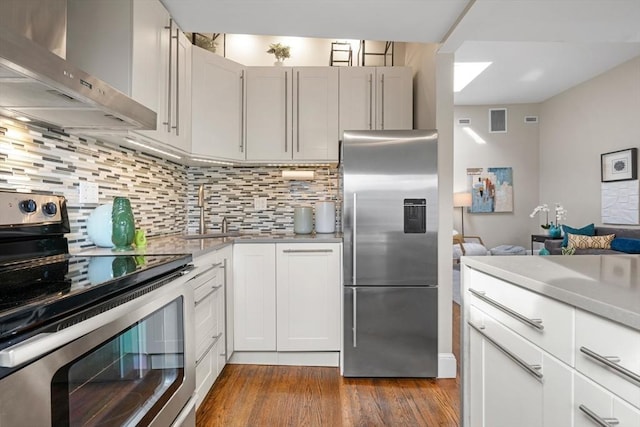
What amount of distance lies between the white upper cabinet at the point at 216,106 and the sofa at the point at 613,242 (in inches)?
163

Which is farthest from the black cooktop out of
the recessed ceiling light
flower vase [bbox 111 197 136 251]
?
the recessed ceiling light

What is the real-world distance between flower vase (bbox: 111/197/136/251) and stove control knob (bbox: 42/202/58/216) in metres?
0.26

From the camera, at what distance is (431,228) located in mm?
2342

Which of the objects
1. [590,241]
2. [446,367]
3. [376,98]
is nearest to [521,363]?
[446,367]

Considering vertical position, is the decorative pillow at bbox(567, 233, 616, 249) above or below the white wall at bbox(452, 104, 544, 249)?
below

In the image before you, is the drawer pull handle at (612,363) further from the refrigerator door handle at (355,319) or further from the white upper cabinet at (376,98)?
the white upper cabinet at (376,98)

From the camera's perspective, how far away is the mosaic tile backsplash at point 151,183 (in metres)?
1.46

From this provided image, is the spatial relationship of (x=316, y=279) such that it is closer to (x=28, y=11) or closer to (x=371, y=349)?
(x=371, y=349)

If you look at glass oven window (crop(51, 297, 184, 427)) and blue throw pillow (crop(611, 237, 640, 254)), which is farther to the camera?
blue throw pillow (crop(611, 237, 640, 254))

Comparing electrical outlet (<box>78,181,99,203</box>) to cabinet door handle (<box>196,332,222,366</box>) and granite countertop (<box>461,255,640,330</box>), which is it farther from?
granite countertop (<box>461,255,640,330</box>)

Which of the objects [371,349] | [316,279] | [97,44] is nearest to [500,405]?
A: [371,349]

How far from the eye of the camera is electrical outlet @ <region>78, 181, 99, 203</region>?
1.74 m

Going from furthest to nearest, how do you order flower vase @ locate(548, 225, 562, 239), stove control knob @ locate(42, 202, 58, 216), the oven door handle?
1. flower vase @ locate(548, 225, 562, 239)
2. stove control knob @ locate(42, 202, 58, 216)
3. the oven door handle

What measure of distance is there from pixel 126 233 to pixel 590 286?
1.82 meters
